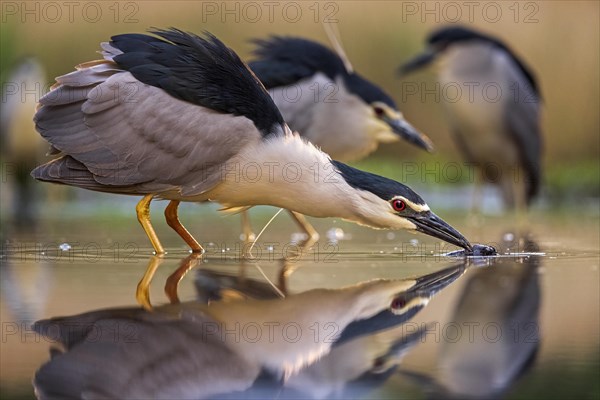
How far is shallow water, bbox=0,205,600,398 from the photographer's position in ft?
13.2

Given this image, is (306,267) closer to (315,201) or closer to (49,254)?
(315,201)

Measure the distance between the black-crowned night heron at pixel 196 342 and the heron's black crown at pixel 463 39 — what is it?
815cm

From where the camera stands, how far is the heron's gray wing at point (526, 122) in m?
Result: 13.5

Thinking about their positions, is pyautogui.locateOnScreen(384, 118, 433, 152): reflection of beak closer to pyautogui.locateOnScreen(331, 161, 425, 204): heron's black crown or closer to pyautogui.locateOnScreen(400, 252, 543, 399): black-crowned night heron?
pyautogui.locateOnScreen(331, 161, 425, 204): heron's black crown

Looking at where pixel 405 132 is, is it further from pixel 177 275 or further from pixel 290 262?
pixel 177 275

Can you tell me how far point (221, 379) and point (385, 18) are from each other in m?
13.7

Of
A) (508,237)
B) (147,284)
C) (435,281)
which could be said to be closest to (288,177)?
(435,281)

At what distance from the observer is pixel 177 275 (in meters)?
6.67

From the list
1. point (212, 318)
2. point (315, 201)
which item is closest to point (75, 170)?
point (315, 201)

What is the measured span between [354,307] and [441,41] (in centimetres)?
912

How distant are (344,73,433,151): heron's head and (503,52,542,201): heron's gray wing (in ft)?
10.1

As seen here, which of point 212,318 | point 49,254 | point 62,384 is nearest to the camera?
point 62,384

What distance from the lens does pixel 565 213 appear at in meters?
12.5

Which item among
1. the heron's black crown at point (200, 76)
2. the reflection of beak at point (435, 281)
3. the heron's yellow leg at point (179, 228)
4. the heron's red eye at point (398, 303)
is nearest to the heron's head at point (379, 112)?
the heron's yellow leg at point (179, 228)
